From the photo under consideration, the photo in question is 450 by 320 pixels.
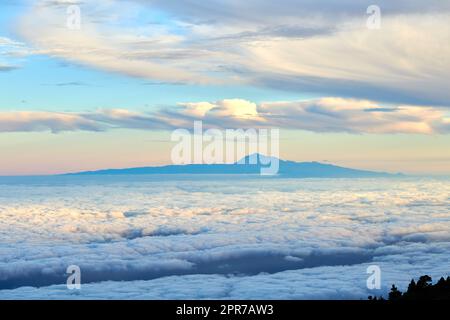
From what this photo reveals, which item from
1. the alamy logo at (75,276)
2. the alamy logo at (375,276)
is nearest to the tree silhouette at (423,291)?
the alamy logo at (375,276)

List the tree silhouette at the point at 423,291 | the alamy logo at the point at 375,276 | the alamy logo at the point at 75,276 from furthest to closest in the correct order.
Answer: the tree silhouette at the point at 423,291, the alamy logo at the point at 75,276, the alamy logo at the point at 375,276

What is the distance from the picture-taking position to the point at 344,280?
170 metres

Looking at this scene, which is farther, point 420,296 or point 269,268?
point 269,268

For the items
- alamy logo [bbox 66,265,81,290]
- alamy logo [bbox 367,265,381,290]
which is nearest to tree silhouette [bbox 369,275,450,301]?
alamy logo [bbox 367,265,381,290]

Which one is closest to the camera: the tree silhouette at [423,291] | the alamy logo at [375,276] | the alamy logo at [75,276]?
the alamy logo at [375,276]

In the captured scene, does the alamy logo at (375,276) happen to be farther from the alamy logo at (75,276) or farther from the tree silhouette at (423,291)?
the alamy logo at (75,276)

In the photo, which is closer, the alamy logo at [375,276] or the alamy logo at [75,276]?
the alamy logo at [375,276]

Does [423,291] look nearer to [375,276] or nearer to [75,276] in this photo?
[375,276]

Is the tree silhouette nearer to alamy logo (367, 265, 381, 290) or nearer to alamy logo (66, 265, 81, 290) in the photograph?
alamy logo (367, 265, 381, 290)
